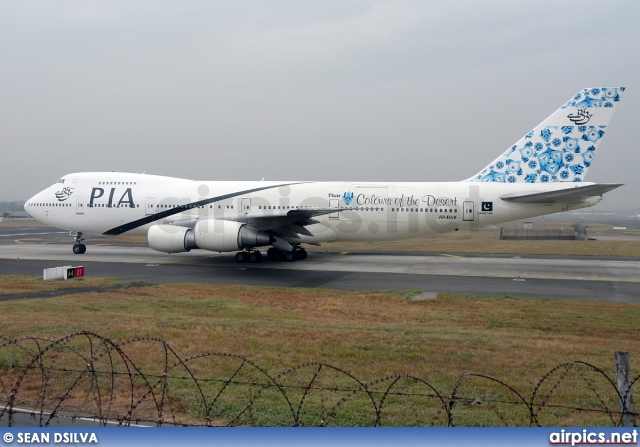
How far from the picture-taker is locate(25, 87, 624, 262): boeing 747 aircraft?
26047 millimetres

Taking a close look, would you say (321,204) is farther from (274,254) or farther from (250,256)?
(250,256)

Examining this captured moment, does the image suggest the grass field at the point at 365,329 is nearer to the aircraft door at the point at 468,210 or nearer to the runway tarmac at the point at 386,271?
the runway tarmac at the point at 386,271

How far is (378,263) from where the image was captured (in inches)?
1090

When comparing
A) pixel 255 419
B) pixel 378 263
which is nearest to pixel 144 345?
pixel 255 419

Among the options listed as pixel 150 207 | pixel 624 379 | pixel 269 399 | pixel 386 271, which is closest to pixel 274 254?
pixel 386 271


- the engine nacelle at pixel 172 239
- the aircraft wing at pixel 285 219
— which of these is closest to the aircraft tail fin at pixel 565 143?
the aircraft wing at pixel 285 219

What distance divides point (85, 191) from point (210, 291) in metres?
16.1

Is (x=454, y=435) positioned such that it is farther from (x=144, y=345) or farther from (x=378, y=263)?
(x=378, y=263)

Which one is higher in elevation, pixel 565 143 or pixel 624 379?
pixel 565 143

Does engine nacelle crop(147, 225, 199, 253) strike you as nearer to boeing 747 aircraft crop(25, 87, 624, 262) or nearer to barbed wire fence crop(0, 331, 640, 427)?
boeing 747 aircraft crop(25, 87, 624, 262)

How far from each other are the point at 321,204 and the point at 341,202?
3.52 ft

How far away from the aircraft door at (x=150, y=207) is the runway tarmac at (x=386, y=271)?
2523 mm

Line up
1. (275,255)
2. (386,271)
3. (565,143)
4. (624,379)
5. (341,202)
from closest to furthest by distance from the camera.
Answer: (624,379)
(386,271)
(565,143)
(341,202)
(275,255)

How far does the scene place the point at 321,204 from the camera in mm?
28688
